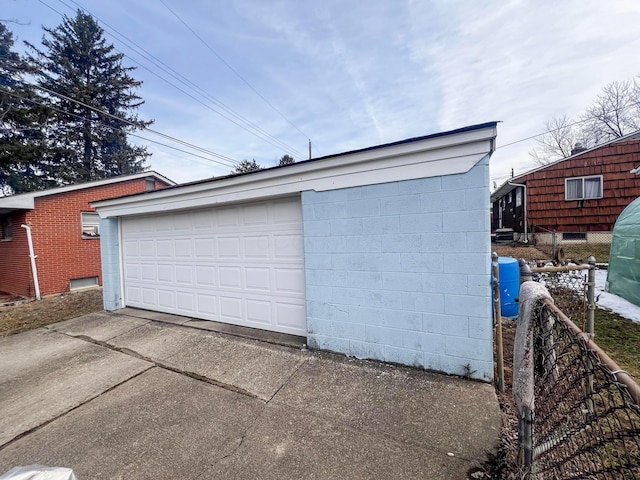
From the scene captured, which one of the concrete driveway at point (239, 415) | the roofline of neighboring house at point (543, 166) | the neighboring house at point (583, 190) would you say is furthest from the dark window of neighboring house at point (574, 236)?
the concrete driveway at point (239, 415)

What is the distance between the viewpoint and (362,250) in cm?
351

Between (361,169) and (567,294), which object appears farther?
(567,294)

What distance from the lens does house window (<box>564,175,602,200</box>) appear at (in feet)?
40.0

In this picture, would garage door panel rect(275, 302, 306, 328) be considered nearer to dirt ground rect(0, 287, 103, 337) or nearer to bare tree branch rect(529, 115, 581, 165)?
dirt ground rect(0, 287, 103, 337)

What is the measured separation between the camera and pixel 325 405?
271cm

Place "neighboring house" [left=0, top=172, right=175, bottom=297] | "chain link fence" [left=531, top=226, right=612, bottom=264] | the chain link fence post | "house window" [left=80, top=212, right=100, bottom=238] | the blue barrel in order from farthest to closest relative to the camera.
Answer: "chain link fence" [left=531, top=226, right=612, bottom=264], "house window" [left=80, top=212, right=100, bottom=238], "neighboring house" [left=0, top=172, right=175, bottom=297], the blue barrel, the chain link fence post

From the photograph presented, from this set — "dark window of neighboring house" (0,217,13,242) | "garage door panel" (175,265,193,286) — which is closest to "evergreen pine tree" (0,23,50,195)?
"dark window of neighboring house" (0,217,13,242)

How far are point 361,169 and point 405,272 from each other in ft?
4.49

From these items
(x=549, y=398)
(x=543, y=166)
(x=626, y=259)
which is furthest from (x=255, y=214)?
(x=543, y=166)

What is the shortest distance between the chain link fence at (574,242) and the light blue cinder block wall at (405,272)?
10.4m

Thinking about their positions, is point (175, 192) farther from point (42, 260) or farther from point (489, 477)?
point (42, 260)

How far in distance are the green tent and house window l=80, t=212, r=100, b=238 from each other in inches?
587

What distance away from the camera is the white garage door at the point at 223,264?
4.38m

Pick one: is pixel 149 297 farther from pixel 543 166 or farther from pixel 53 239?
pixel 543 166
